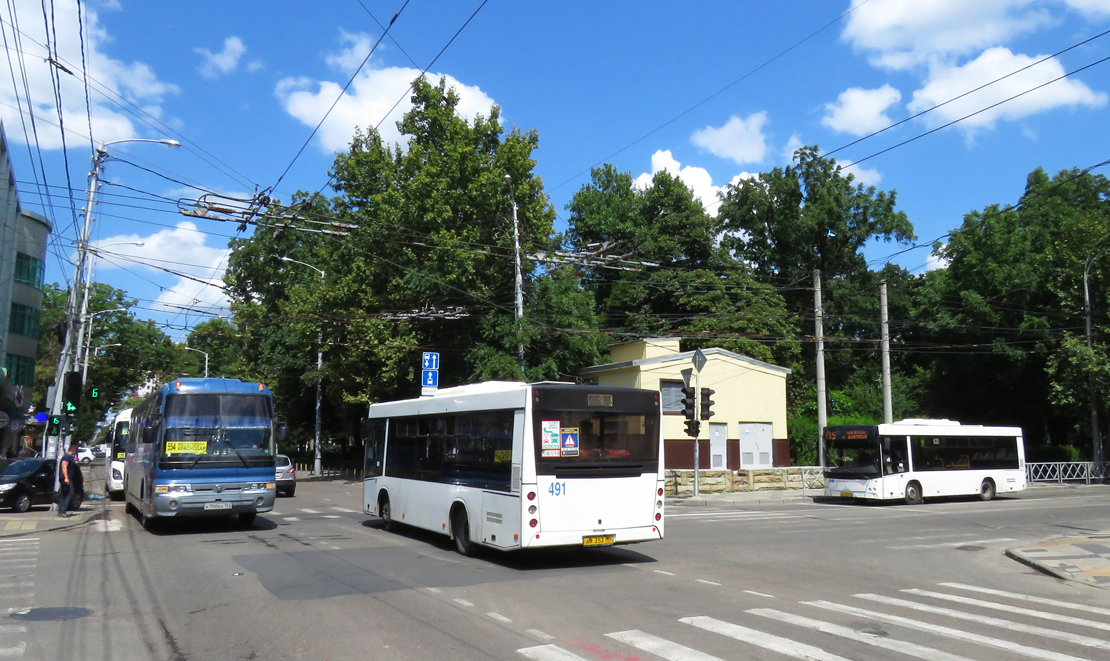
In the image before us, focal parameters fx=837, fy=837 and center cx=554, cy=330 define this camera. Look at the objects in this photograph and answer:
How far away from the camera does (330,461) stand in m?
56.8

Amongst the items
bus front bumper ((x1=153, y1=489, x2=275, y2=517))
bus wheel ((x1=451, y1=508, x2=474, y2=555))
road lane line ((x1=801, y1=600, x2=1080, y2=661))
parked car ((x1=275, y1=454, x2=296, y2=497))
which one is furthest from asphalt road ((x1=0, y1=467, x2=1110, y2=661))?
parked car ((x1=275, y1=454, x2=296, y2=497))

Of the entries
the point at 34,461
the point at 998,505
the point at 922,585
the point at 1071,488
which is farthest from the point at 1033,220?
the point at 34,461

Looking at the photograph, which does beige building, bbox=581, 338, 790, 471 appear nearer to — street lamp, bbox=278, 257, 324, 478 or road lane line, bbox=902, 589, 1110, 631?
street lamp, bbox=278, 257, 324, 478

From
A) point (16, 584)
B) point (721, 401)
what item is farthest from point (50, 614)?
point (721, 401)

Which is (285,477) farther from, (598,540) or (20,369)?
(20,369)

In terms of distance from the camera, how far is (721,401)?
36406 millimetres

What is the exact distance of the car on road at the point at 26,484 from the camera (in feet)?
75.8

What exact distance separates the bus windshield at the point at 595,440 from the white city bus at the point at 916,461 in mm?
15646

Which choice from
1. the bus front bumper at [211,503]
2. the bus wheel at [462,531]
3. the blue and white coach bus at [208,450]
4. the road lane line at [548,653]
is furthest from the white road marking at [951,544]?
the blue and white coach bus at [208,450]

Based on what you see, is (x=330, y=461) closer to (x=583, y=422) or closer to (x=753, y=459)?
(x=753, y=459)

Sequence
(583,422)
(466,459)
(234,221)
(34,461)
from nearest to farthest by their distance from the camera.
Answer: (583,422) → (466,459) → (234,221) → (34,461)

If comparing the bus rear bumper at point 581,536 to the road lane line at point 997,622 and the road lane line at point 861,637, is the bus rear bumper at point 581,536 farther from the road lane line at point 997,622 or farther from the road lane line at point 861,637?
the road lane line at point 861,637

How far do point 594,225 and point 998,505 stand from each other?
34.5m

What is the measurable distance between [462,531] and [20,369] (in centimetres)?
5048
